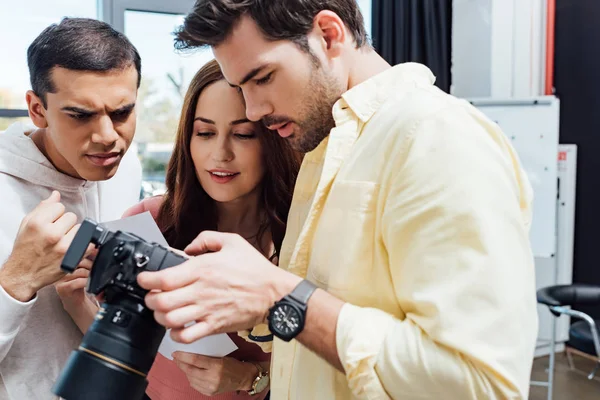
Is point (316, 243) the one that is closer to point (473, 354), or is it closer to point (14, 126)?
point (473, 354)

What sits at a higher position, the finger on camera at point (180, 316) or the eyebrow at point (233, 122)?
the eyebrow at point (233, 122)

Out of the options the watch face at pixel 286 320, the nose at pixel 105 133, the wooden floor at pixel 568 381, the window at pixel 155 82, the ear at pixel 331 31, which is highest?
the window at pixel 155 82

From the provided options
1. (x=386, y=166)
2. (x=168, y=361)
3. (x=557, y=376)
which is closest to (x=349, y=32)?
(x=386, y=166)

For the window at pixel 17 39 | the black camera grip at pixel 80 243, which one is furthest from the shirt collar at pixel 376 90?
the window at pixel 17 39

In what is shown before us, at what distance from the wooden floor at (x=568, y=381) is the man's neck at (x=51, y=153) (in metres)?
3.40

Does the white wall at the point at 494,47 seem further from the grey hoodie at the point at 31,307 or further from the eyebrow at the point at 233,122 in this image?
the grey hoodie at the point at 31,307

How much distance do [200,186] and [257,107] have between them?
0.51 m

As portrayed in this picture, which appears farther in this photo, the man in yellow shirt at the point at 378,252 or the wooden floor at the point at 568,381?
the wooden floor at the point at 568,381

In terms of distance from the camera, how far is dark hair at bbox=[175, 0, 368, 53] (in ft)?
3.02

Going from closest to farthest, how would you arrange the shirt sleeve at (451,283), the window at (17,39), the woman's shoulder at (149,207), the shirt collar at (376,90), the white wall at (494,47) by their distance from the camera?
1. the shirt sleeve at (451,283)
2. the shirt collar at (376,90)
3. the woman's shoulder at (149,207)
4. the window at (17,39)
5. the white wall at (494,47)

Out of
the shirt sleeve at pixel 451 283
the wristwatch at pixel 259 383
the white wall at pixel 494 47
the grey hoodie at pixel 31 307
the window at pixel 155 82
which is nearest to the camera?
the shirt sleeve at pixel 451 283

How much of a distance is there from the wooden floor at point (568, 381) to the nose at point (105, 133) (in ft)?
11.1

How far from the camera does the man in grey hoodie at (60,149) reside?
3.76 feet

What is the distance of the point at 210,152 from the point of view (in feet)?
4.34
